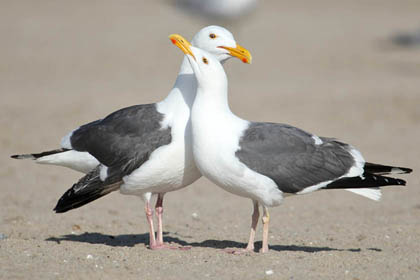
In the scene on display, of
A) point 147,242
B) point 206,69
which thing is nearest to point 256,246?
point 147,242

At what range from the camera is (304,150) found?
5863 millimetres

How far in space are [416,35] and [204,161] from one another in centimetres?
1564

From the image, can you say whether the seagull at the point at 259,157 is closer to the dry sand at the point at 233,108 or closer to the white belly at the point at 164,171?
the white belly at the point at 164,171

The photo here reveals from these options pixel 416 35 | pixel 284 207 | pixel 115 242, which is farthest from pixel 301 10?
pixel 115 242

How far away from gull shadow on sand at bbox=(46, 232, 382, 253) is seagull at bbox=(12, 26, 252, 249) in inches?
17.4

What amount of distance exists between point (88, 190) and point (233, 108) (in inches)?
270

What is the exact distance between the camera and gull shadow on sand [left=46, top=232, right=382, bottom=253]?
638cm

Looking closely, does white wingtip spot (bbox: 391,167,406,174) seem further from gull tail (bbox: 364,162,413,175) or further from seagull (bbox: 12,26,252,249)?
seagull (bbox: 12,26,252,249)

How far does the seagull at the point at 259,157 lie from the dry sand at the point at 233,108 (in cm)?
Answer: 59

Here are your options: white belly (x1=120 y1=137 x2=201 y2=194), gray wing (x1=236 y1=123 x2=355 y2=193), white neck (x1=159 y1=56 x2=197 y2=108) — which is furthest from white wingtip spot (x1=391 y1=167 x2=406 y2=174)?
white neck (x1=159 y1=56 x2=197 y2=108)

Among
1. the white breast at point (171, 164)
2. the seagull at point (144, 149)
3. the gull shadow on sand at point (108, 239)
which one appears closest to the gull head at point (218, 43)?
the seagull at point (144, 149)

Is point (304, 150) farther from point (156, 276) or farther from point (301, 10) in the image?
point (301, 10)

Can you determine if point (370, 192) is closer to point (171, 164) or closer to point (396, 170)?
point (396, 170)

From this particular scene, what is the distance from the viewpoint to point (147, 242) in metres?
6.78
